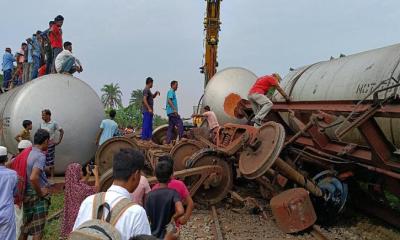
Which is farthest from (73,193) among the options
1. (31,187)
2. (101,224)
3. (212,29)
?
(212,29)

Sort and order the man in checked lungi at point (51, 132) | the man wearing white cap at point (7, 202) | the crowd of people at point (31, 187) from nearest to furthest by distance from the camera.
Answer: the man wearing white cap at point (7, 202) → the crowd of people at point (31, 187) → the man in checked lungi at point (51, 132)

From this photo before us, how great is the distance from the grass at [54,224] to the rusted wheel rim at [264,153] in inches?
116

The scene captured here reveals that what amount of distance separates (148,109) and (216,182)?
3958 millimetres

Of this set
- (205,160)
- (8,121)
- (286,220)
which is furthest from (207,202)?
(8,121)

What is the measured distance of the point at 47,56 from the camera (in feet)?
38.0

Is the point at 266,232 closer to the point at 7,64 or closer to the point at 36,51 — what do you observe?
the point at 36,51

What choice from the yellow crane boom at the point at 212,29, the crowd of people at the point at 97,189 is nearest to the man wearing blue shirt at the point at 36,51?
the crowd of people at the point at 97,189

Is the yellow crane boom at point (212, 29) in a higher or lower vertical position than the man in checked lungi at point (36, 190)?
higher

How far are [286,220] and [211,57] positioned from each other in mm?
12654

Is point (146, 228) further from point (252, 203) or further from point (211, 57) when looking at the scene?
point (211, 57)

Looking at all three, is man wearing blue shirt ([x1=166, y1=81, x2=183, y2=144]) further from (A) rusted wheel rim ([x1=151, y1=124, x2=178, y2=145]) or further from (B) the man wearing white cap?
(B) the man wearing white cap

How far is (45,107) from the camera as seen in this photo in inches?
364

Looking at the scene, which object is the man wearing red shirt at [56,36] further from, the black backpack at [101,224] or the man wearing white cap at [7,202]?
the black backpack at [101,224]

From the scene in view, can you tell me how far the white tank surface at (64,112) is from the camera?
30.3 ft
